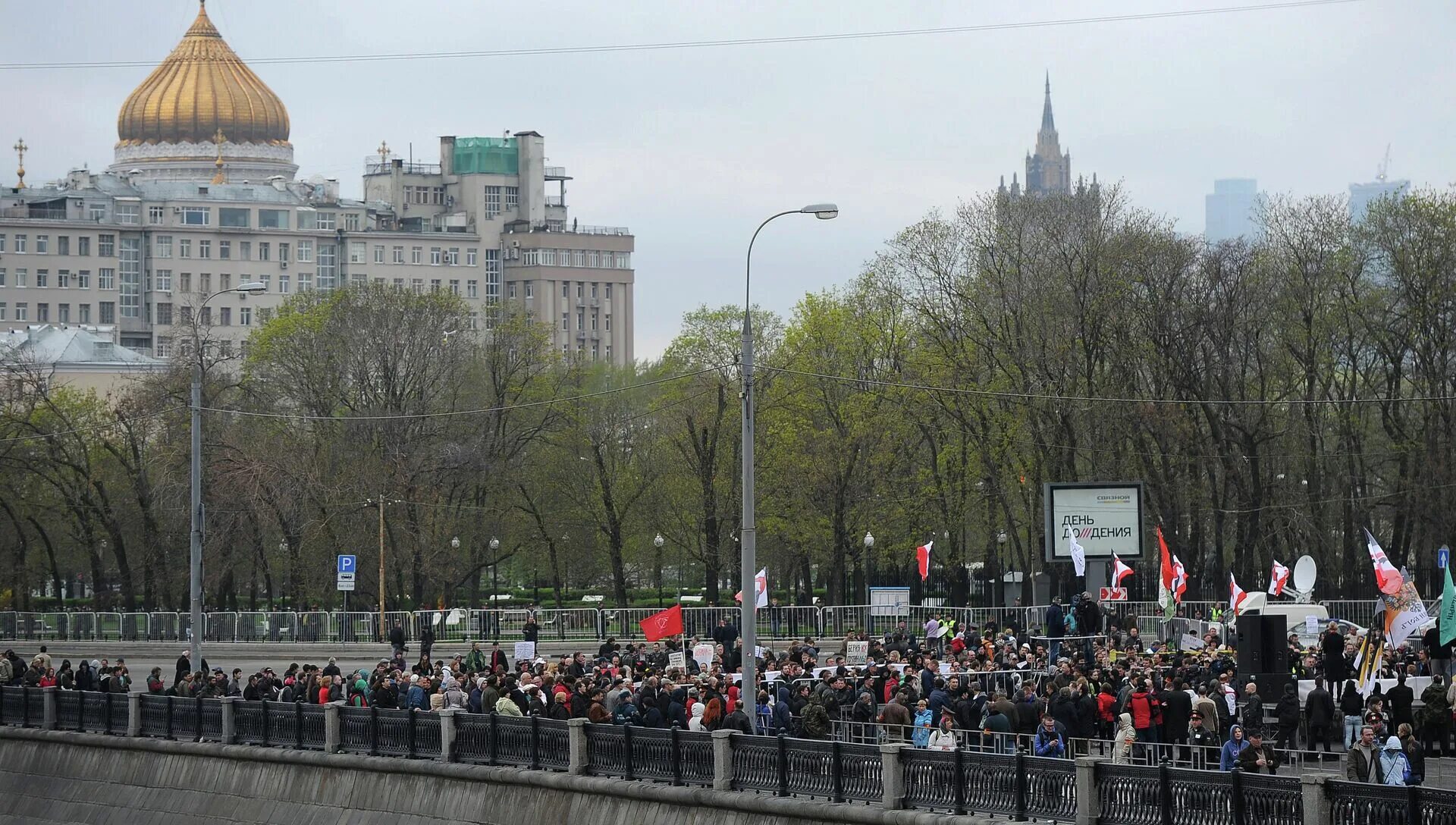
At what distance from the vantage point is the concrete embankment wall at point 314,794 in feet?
82.1

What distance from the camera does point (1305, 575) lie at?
135 ft

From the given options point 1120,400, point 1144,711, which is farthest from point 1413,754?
point 1120,400

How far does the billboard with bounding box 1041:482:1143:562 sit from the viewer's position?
48.2m

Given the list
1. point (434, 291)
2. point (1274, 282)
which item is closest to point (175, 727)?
point (1274, 282)

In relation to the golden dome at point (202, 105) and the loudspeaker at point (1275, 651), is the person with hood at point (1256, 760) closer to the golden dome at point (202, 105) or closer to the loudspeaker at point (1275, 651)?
the loudspeaker at point (1275, 651)

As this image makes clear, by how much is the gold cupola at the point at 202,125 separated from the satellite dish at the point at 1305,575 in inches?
5510

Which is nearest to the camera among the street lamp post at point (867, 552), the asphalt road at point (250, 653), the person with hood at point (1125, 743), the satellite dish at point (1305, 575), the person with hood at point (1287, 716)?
the person with hood at point (1125, 743)

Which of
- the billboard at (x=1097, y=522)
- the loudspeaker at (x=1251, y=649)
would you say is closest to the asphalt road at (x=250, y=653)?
the billboard at (x=1097, y=522)

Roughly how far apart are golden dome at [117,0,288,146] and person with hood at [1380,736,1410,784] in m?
160

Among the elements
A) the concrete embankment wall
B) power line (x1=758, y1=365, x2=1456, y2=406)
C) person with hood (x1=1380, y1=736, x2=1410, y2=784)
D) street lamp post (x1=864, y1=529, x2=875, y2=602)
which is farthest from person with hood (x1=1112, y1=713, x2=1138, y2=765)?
power line (x1=758, y1=365, x2=1456, y2=406)

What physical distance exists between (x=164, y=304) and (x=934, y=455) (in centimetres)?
11110

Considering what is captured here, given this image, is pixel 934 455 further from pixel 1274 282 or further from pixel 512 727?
pixel 512 727

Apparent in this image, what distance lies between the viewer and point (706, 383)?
7306 centimetres

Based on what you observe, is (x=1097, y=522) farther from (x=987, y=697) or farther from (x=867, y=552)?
(x=987, y=697)
